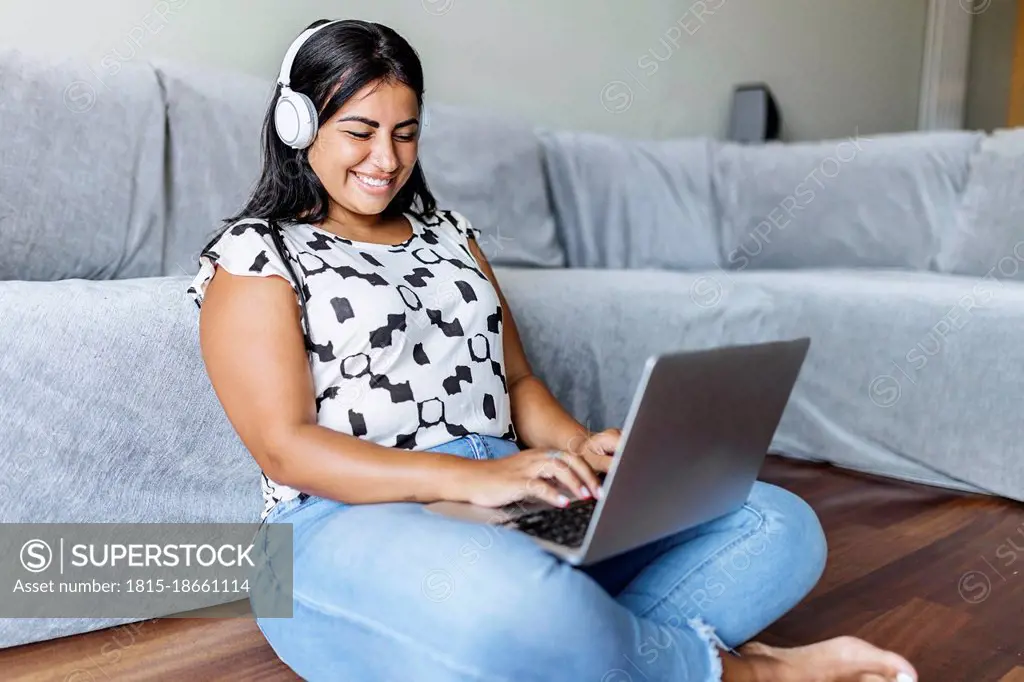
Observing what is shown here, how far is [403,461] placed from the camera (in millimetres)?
980

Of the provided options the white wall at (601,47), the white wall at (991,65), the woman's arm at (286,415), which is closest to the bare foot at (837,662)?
the woman's arm at (286,415)

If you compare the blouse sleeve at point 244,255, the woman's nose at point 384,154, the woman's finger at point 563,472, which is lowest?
the woman's finger at point 563,472

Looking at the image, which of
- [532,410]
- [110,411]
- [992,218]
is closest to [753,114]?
[992,218]

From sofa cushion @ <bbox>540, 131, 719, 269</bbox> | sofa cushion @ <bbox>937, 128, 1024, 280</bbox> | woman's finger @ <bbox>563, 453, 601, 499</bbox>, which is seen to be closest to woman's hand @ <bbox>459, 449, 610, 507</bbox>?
woman's finger @ <bbox>563, 453, 601, 499</bbox>

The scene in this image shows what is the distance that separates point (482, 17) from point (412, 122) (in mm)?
1716

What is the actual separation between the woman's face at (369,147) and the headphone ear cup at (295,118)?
0.02 meters

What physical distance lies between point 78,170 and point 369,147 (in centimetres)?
82

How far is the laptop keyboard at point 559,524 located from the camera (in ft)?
2.92

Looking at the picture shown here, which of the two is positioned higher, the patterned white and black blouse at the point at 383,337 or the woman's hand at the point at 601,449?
the patterned white and black blouse at the point at 383,337

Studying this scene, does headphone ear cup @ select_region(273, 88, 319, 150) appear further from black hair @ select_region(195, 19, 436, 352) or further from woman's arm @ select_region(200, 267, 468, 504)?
woman's arm @ select_region(200, 267, 468, 504)

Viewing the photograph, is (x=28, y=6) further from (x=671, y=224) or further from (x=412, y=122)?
(x=671, y=224)

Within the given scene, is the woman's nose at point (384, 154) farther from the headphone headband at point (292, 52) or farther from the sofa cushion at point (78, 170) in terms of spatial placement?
the sofa cushion at point (78, 170)

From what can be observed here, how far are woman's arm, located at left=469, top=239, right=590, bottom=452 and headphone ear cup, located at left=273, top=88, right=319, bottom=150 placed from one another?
0.31 metres

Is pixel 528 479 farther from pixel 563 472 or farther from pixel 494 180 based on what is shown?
pixel 494 180
